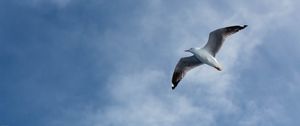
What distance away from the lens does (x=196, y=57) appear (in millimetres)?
46719

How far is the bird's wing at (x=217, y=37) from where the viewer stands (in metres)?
44.1

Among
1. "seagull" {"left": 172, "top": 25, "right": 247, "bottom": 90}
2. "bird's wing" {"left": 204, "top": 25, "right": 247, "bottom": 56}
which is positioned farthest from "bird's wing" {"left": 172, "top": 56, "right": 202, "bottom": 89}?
"bird's wing" {"left": 204, "top": 25, "right": 247, "bottom": 56}

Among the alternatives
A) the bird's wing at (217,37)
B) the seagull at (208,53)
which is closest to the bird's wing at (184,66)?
the seagull at (208,53)

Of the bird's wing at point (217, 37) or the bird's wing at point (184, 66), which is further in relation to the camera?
the bird's wing at point (184, 66)

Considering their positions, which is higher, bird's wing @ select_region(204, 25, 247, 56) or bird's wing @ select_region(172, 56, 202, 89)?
bird's wing @ select_region(172, 56, 202, 89)

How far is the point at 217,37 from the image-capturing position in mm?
44688

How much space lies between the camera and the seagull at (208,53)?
145ft

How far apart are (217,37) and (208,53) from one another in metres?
1.25

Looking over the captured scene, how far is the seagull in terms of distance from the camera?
44219mm

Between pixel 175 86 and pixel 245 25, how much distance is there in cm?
759

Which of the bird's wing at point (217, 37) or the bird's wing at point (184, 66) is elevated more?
the bird's wing at point (184, 66)

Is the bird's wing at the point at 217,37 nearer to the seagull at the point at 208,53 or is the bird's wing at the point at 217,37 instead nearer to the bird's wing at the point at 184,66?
the seagull at the point at 208,53

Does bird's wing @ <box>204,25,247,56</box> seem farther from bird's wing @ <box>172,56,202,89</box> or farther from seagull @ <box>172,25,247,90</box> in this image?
bird's wing @ <box>172,56,202,89</box>

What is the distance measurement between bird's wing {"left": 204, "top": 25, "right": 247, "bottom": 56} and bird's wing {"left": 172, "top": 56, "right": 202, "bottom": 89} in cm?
218
